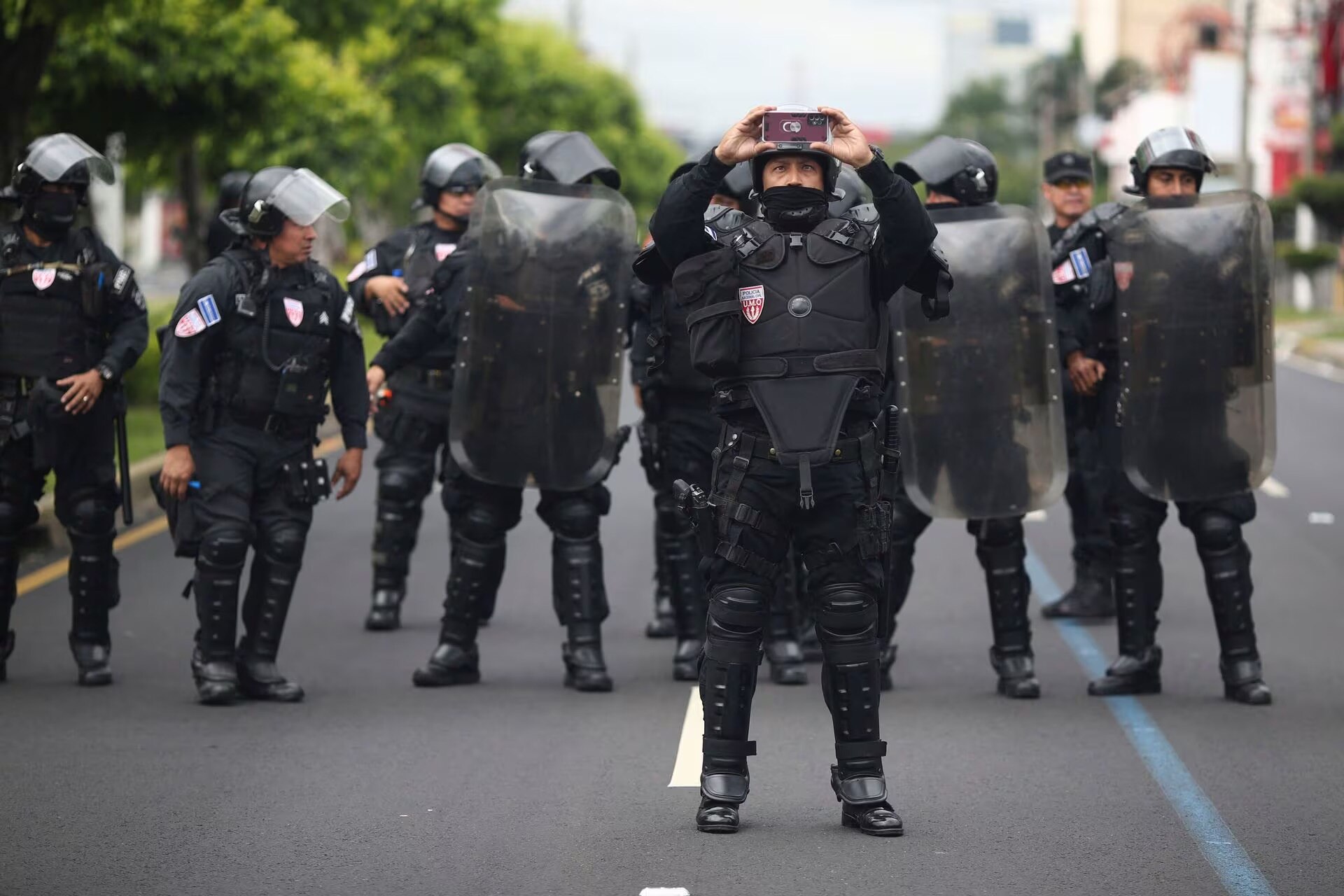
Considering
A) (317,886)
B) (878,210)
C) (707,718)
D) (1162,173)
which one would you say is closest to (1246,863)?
(707,718)

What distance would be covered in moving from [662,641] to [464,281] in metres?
2.15

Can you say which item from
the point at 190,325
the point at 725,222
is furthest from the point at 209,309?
the point at 725,222

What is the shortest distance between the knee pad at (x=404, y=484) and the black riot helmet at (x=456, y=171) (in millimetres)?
1272

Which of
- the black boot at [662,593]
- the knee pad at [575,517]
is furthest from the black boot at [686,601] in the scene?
the knee pad at [575,517]

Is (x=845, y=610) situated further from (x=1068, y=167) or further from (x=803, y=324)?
(x=1068, y=167)

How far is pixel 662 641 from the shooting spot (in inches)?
360

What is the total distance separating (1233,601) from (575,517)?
7.99 feet

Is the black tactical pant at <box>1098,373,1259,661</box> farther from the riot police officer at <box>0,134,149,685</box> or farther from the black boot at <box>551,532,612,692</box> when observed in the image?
the riot police officer at <box>0,134,149,685</box>

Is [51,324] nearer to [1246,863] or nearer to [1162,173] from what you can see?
[1162,173]

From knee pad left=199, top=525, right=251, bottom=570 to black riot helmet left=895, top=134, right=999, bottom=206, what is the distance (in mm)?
2700

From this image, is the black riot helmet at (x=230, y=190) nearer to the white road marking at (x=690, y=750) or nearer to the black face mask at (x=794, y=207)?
the white road marking at (x=690, y=750)

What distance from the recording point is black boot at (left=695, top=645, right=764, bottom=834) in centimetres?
570

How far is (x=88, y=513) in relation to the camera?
789 centimetres

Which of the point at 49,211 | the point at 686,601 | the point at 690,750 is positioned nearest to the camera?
the point at 690,750
